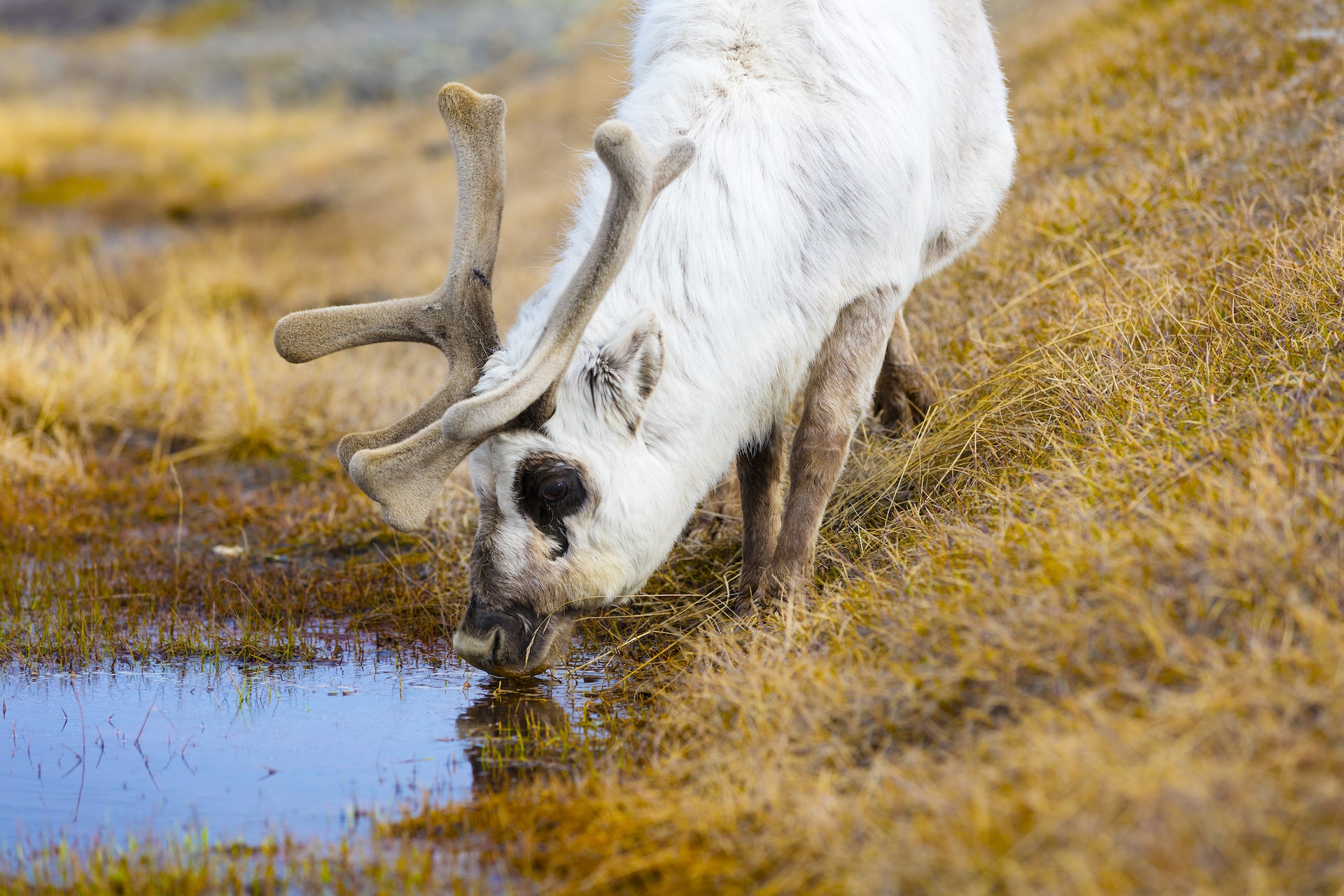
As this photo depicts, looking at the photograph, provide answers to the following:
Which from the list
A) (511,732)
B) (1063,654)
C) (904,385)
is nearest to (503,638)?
(511,732)

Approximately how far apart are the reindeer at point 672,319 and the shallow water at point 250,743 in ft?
1.06

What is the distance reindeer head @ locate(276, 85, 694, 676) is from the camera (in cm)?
340

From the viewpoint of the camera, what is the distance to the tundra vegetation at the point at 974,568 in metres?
2.36

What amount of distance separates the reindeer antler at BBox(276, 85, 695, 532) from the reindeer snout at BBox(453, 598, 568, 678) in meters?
0.36

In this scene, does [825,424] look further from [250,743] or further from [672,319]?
[250,743]

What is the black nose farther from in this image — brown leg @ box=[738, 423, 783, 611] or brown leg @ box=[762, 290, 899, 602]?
brown leg @ box=[738, 423, 783, 611]

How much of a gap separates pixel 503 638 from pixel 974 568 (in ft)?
4.68

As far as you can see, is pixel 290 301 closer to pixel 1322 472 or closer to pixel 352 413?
pixel 352 413

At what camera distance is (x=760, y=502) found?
4.44 m

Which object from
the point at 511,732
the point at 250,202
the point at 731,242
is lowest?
the point at 511,732

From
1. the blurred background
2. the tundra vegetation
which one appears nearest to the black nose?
the tundra vegetation

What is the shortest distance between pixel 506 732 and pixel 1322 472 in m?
2.37

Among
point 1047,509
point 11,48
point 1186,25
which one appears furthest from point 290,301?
point 11,48

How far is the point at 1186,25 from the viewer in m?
9.09
